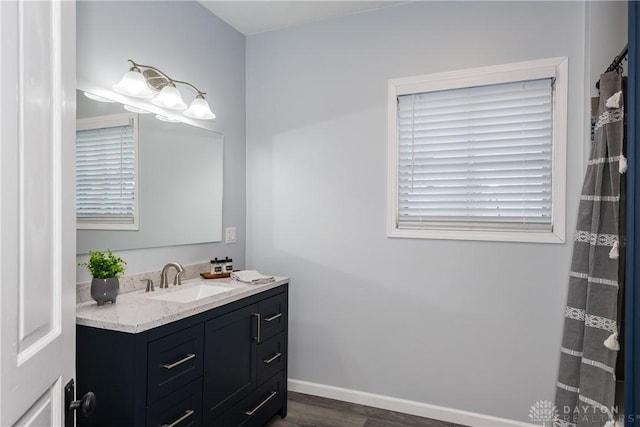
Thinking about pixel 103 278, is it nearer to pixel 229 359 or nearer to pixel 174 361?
pixel 174 361

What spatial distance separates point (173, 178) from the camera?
8.08ft

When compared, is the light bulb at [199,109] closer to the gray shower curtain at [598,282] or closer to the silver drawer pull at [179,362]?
the silver drawer pull at [179,362]

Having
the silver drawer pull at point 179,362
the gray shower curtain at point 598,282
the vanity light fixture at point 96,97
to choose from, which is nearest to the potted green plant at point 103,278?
the silver drawer pull at point 179,362

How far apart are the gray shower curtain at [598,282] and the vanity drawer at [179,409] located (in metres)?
1.80

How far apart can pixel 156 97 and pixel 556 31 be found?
232cm

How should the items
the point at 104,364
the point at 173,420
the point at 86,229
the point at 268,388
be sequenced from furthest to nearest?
the point at 268,388
the point at 86,229
the point at 173,420
the point at 104,364

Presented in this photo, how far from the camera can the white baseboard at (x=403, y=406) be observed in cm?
243

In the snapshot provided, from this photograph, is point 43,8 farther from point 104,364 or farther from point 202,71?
point 202,71

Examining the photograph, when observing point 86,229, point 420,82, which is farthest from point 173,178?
point 420,82

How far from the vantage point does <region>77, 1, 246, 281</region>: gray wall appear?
1978mm

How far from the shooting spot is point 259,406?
227 centimetres

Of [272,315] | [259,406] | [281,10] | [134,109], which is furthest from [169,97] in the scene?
[259,406]

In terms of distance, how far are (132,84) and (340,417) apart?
2.32 m

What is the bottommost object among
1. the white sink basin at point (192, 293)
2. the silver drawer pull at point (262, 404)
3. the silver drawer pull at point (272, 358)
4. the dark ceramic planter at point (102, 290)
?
the silver drawer pull at point (262, 404)
